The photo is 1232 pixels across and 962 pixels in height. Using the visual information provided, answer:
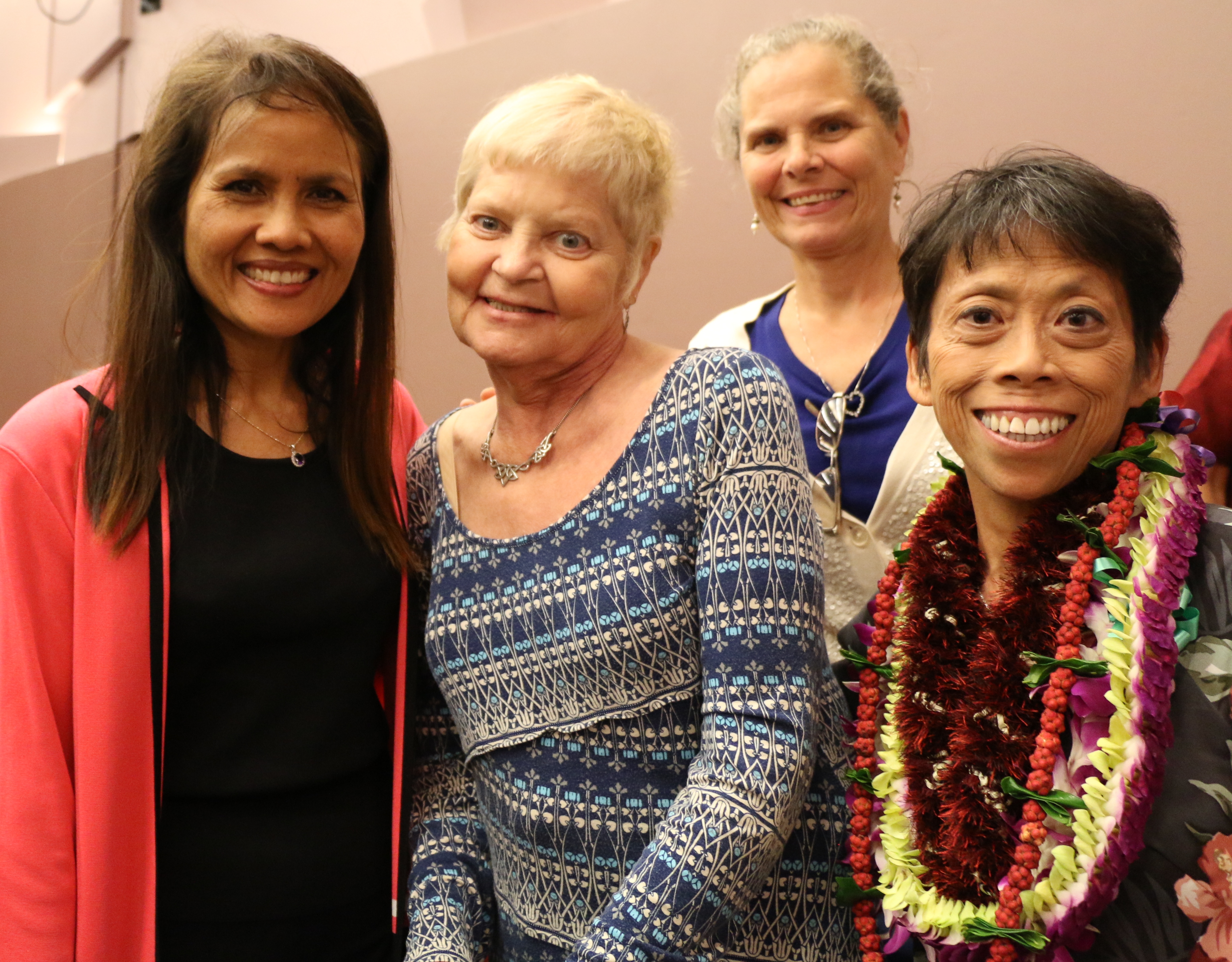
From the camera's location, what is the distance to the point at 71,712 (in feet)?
5.04

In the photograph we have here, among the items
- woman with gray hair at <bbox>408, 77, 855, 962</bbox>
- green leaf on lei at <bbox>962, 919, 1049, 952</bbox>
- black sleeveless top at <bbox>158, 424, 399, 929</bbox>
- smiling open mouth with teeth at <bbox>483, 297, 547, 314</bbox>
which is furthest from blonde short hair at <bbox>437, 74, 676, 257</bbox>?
green leaf on lei at <bbox>962, 919, 1049, 952</bbox>

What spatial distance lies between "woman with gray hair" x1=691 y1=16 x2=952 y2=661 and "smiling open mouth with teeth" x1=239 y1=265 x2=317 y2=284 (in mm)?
969

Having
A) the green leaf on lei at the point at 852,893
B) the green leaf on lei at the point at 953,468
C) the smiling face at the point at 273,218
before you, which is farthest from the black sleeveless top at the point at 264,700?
the green leaf on lei at the point at 953,468

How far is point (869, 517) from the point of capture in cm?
205

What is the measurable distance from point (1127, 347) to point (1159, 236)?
0.14 meters

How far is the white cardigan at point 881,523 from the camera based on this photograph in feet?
6.57

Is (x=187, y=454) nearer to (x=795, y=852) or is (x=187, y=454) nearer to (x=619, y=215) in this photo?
(x=619, y=215)

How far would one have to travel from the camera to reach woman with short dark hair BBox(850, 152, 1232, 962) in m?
1.23

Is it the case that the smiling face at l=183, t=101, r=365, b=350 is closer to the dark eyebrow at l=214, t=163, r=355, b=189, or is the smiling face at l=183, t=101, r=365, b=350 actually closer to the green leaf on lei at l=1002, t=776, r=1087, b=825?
the dark eyebrow at l=214, t=163, r=355, b=189

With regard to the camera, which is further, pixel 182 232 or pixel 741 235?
pixel 741 235

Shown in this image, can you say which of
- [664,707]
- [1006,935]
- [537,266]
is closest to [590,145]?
[537,266]

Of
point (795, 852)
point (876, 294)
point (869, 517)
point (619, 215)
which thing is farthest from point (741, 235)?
point (795, 852)

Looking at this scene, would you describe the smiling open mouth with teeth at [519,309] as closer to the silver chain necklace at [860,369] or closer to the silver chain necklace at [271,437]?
the silver chain necklace at [271,437]

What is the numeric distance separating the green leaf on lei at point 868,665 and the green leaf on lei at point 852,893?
0.88ft
